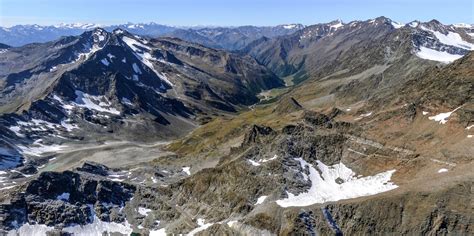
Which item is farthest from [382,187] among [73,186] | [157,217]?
[73,186]

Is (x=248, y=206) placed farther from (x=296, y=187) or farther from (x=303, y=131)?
(x=303, y=131)

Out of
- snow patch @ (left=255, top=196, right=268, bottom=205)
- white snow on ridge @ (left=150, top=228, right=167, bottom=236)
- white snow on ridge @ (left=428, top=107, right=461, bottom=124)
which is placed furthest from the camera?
white snow on ridge @ (left=428, top=107, right=461, bottom=124)

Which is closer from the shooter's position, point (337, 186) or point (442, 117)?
point (337, 186)

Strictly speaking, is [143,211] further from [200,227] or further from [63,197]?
[200,227]

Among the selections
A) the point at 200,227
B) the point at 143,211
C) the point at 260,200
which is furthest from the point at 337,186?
the point at 143,211

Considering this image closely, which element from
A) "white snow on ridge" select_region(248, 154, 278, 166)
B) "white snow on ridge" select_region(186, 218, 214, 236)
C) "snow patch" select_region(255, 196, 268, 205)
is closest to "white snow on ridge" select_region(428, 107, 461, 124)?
"white snow on ridge" select_region(248, 154, 278, 166)

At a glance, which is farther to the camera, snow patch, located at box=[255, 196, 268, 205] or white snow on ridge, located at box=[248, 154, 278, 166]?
white snow on ridge, located at box=[248, 154, 278, 166]

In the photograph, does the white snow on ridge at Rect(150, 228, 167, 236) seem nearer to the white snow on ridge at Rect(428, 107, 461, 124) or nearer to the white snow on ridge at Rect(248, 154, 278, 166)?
the white snow on ridge at Rect(248, 154, 278, 166)

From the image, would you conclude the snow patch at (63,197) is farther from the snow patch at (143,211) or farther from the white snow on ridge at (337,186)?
the white snow on ridge at (337,186)

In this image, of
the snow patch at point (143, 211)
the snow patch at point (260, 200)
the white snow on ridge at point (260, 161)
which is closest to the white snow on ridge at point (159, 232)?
the snow patch at point (143, 211)
